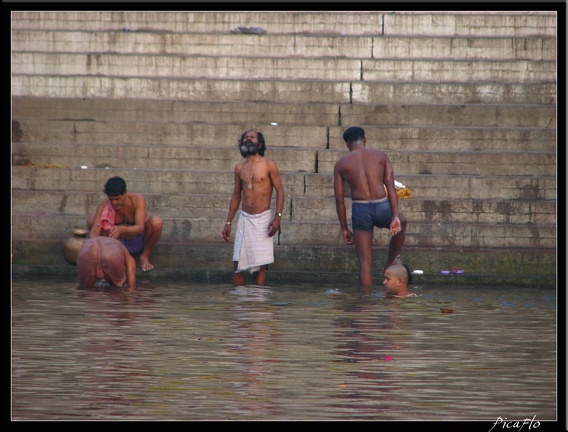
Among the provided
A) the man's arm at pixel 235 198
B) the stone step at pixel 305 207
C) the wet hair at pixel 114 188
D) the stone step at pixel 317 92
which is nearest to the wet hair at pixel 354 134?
the man's arm at pixel 235 198

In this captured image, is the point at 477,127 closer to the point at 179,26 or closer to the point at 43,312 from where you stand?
the point at 179,26

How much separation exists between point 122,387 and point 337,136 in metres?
8.12

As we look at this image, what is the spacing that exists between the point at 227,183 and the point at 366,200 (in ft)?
7.89

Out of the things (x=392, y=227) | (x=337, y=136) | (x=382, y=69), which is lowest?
(x=392, y=227)

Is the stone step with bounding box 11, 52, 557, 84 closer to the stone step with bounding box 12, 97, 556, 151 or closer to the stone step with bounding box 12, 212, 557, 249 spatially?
the stone step with bounding box 12, 97, 556, 151

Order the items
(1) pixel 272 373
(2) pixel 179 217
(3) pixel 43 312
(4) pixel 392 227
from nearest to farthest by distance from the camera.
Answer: (1) pixel 272 373
(3) pixel 43 312
(4) pixel 392 227
(2) pixel 179 217

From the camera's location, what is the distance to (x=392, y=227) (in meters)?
11.6

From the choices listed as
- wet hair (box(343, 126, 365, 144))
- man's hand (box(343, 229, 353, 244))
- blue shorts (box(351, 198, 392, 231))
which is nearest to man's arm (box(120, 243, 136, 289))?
man's hand (box(343, 229, 353, 244))

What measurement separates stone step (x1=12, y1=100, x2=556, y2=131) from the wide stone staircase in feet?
0.07

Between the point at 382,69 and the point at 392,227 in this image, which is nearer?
the point at 392,227

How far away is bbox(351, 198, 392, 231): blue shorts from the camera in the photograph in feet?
38.8

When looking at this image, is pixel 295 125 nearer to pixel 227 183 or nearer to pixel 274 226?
pixel 227 183

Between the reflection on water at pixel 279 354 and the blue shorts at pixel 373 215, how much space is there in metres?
0.74

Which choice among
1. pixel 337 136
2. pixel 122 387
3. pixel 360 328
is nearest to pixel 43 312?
pixel 360 328
